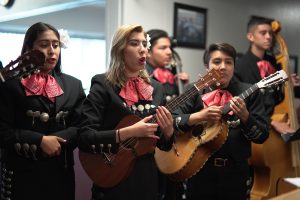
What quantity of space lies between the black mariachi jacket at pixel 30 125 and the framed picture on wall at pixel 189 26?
2.38m

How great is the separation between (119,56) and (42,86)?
411mm

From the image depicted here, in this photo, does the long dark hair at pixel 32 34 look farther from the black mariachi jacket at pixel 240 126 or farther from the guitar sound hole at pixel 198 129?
the guitar sound hole at pixel 198 129

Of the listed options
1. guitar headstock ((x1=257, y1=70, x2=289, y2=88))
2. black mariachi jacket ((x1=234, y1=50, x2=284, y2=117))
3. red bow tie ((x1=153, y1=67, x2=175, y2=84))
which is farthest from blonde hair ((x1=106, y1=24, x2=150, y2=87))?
black mariachi jacket ((x1=234, y1=50, x2=284, y2=117))

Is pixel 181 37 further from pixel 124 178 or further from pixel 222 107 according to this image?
pixel 124 178

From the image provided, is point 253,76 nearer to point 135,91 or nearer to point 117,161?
point 135,91

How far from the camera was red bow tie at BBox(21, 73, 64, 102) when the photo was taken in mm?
2049

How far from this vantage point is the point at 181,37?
4375mm

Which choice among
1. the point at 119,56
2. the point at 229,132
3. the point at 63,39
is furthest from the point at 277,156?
the point at 63,39

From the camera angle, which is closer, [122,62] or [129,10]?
[122,62]

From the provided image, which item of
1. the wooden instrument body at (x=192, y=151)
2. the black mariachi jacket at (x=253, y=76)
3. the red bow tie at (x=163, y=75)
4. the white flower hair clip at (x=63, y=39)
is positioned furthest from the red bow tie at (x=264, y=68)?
the white flower hair clip at (x=63, y=39)

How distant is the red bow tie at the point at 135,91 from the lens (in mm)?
2107

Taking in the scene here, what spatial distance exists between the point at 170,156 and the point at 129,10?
164 centimetres

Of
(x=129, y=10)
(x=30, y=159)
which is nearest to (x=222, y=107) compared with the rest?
(x=30, y=159)

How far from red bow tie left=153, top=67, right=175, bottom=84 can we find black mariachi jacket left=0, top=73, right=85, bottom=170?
129 centimetres
